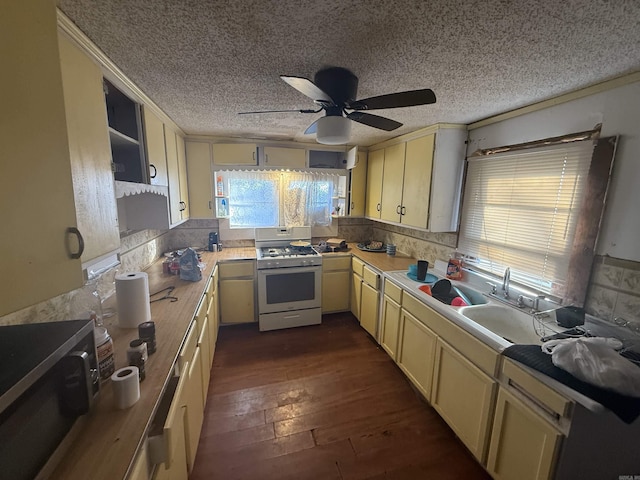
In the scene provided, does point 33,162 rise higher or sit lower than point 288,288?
higher

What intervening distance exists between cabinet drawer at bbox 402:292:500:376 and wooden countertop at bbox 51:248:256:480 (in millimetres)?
1582

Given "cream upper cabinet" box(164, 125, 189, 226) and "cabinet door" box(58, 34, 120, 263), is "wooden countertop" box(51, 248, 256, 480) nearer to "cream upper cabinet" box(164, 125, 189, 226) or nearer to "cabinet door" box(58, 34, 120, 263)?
"cabinet door" box(58, 34, 120, 263)

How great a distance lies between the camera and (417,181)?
101 inches

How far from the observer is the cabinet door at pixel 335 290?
3240 millimetres

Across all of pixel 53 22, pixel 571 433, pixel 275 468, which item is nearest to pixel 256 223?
pixel 275 468

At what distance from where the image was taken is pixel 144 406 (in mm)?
900

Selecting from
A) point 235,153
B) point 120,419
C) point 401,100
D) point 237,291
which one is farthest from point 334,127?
point 237,291

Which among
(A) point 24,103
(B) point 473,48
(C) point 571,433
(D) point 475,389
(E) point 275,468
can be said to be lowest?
(E) point 275,468

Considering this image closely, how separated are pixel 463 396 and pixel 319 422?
3.20 feet

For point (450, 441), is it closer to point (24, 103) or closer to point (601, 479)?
point (601, 479)

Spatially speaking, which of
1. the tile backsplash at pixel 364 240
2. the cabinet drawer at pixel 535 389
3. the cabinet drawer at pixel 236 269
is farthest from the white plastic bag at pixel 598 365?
the cabinet drawer at pixel 236 269

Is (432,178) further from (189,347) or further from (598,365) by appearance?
(189,347)

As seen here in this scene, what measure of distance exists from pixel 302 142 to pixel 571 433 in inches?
128

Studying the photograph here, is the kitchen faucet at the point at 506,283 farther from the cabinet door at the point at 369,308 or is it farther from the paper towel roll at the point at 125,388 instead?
the paper towel roll at the point at 125,388
